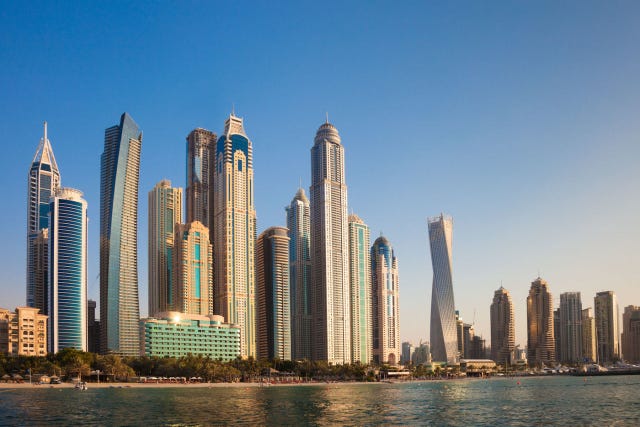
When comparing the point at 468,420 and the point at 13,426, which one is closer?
the point at 13,426

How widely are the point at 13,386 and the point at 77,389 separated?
20037mm

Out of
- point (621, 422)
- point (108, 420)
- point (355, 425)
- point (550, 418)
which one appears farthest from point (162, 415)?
point (621, 422)

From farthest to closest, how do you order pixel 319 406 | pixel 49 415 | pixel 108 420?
pixel 319 406 → pixel 49 415 → pixel 108 420

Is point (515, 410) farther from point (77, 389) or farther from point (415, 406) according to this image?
point (77, 389)

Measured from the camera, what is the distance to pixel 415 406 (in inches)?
5266

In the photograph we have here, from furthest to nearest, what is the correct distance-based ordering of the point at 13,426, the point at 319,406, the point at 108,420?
the point at 319,406
the point at 108,420
the point at 13,426

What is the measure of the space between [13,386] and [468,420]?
461ft

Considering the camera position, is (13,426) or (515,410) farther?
(515,410)

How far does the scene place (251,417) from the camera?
335 feet

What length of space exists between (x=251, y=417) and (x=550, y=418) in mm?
46559

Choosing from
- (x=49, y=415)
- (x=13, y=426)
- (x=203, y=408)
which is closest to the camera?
(x=13, y=426)

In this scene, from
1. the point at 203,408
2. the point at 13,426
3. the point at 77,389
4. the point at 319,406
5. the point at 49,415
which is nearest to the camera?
the point at 13,426

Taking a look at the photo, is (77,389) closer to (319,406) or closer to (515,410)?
(319,406)

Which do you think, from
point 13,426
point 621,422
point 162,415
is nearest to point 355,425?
point 162,415
